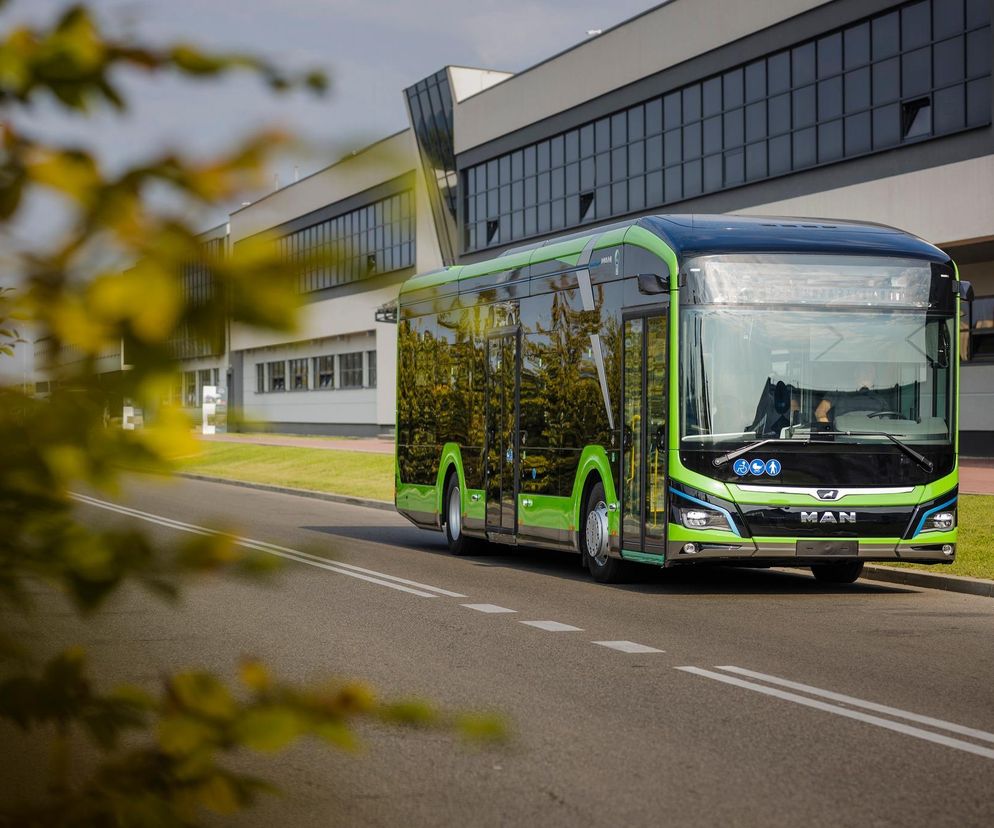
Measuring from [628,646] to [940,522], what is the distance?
4861 mm

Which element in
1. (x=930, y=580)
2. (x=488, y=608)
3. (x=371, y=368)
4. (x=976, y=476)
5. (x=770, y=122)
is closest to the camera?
(x=488, y=608)

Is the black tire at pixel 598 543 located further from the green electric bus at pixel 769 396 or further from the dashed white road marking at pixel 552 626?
the dashed white road marking at pixel 552 626

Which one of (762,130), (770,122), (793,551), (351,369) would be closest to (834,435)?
(793,551)

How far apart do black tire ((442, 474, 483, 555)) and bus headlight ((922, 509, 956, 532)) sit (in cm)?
637

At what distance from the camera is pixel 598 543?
15.6m

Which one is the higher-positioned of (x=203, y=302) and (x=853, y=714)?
(x=203, y=302)

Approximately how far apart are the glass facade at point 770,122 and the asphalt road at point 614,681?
18634 mm

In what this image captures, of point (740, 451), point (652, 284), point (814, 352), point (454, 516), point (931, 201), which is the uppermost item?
point (931, 201)

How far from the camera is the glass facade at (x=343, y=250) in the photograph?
1.92 metres

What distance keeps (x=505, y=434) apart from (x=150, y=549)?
52.1 feet

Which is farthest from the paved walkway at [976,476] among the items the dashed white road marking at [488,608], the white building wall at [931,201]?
the dashed white road marking at [488,608]

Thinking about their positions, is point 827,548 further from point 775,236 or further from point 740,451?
point 775,236

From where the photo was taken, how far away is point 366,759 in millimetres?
6770

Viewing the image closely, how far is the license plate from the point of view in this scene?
1392cm
